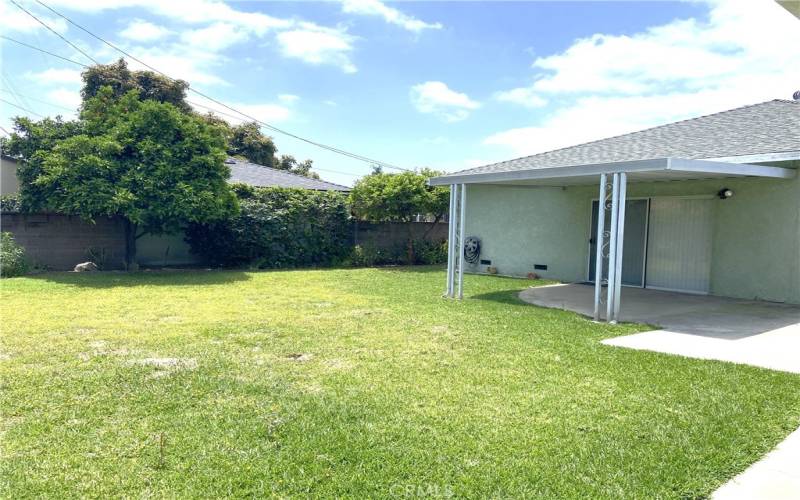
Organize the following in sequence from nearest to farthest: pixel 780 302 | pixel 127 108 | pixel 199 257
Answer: pixel 780 302, pixel 127 108, pixel 199 257

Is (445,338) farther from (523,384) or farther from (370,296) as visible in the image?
(370,296)

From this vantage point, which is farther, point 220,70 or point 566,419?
point 220,70

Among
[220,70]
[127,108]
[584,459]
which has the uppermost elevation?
[220,70]

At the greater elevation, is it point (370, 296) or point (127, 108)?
point (127, 108)

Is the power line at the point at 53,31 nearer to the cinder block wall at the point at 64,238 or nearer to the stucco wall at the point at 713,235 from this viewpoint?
the cinder block wall at the point at 64,238

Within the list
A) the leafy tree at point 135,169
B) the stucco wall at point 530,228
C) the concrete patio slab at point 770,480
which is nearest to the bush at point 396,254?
the stucco wall at point 530,228

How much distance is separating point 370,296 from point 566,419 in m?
6.47

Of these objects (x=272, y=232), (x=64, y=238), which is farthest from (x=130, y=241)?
(x=272, y=232)

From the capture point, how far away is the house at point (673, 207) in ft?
26.7

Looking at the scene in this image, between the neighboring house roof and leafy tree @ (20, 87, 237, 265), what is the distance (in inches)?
189

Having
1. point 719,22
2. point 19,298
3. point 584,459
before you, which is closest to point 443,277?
point 719,22

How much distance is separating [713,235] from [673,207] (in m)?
1.07

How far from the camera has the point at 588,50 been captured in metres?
13.9

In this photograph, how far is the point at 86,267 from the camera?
13445mm
